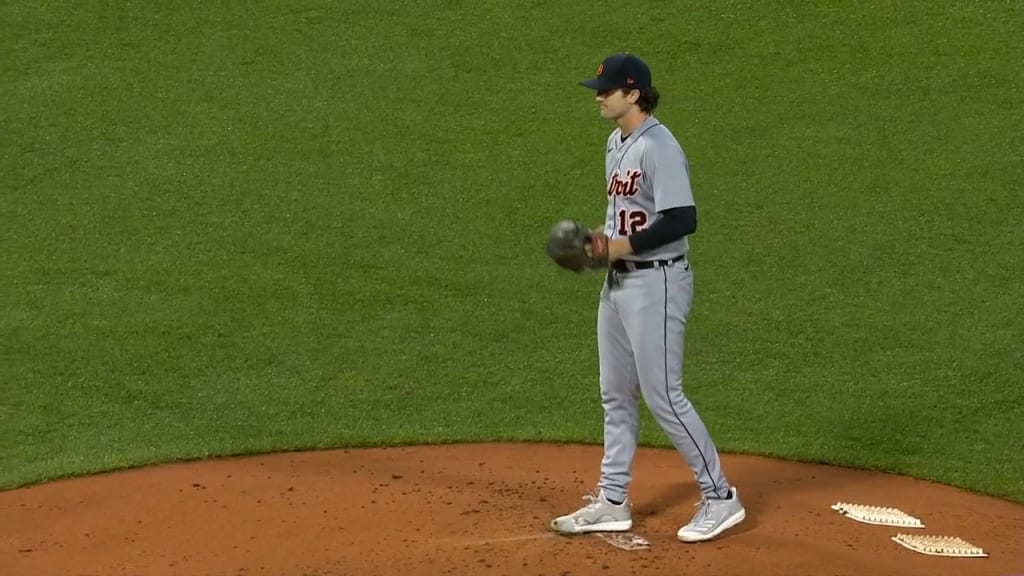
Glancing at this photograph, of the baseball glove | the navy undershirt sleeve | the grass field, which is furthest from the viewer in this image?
the grass field

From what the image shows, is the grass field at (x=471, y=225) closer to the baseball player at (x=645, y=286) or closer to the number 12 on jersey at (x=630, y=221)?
the baseball player at (x=645, y=286)

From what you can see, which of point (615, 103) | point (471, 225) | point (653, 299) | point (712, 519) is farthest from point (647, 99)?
point (471, 225)

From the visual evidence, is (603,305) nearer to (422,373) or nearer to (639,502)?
(639,502)

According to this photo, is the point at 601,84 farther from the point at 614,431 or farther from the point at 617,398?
the point at 614,431

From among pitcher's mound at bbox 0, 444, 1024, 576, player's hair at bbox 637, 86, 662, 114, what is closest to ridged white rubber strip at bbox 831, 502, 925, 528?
pitcher's mound at bbox 0, 444, 1024, 576

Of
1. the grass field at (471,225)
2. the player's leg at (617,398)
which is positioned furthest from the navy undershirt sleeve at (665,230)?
the grass field at (471,225)

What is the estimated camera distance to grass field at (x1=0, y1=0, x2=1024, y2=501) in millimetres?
7551

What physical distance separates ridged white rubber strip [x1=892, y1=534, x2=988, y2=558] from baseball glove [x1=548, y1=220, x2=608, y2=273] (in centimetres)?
168

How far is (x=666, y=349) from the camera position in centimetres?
523

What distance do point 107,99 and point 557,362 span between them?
574cm

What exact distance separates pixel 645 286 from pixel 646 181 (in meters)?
0.40

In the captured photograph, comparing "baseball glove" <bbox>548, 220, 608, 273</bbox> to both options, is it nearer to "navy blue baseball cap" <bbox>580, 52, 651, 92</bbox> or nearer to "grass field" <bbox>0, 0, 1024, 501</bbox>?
"navy blue baseball cap" <bbox>580, 52, 651, 92</bbox>

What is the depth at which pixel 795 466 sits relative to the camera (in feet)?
22.1

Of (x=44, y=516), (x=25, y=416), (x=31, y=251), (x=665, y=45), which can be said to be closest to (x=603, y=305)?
(x=44, y=516)
